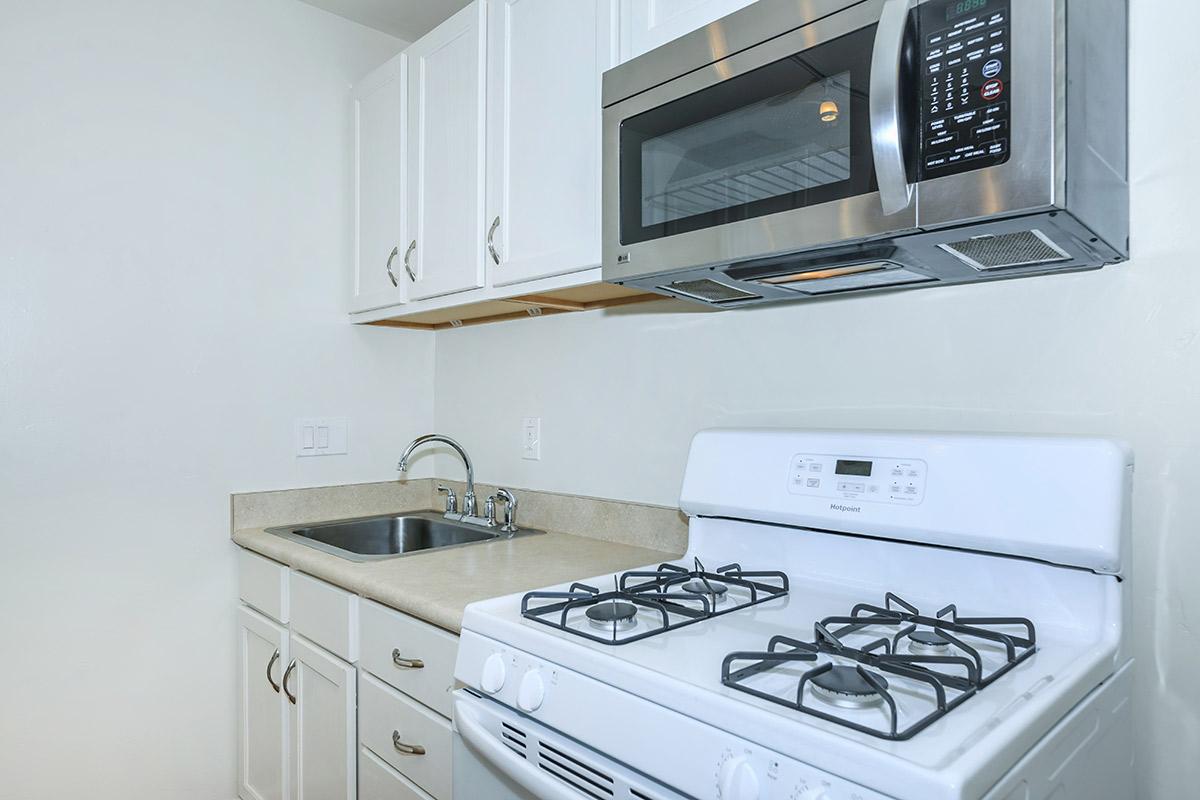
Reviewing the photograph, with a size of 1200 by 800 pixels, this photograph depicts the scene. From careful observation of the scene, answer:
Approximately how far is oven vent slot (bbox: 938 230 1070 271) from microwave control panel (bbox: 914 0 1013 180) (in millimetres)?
129

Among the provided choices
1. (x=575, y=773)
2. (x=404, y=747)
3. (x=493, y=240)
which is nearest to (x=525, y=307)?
(x=493, y=240)

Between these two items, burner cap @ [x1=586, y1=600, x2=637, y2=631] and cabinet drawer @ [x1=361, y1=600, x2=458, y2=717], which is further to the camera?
cabinet drawer @ [x1=361, y1=600, x2=458, y2=717]

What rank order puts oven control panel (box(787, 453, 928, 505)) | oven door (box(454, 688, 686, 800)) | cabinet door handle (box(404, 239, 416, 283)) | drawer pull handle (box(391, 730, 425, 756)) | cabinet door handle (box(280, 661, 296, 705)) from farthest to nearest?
cabinet door handle (box(404, 239, 416, 283))
cabinet door handle (box(280, 661, 296, 705))
drawer pull handle (box(391, 730, 425, 756))
oven control panel (box(787, 453, 928, 505))
oven door (box(454, 688, 686, 800))

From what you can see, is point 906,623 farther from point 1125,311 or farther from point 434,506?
point 434,506

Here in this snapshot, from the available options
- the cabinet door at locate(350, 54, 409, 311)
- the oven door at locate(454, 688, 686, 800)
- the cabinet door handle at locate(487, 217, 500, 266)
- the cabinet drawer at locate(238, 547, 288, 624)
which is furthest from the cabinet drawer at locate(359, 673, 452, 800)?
the cabinet door at locate(350, 54, 409, 311)

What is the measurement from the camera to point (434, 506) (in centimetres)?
255

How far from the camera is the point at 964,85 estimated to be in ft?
3.04

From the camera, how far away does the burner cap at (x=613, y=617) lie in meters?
1.07

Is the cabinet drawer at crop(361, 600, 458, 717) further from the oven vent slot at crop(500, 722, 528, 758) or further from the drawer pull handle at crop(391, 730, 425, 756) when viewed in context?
the oven vent slot at crop(500, 722, 528, 758)

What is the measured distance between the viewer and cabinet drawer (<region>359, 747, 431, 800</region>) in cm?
143

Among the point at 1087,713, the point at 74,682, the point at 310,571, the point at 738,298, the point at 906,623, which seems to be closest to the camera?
the point at 1087,713

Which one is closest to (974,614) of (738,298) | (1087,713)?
(1087,713)

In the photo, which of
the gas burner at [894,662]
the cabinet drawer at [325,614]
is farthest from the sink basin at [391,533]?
the gas burner at [894,662]

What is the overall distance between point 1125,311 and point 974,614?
0.50 m
